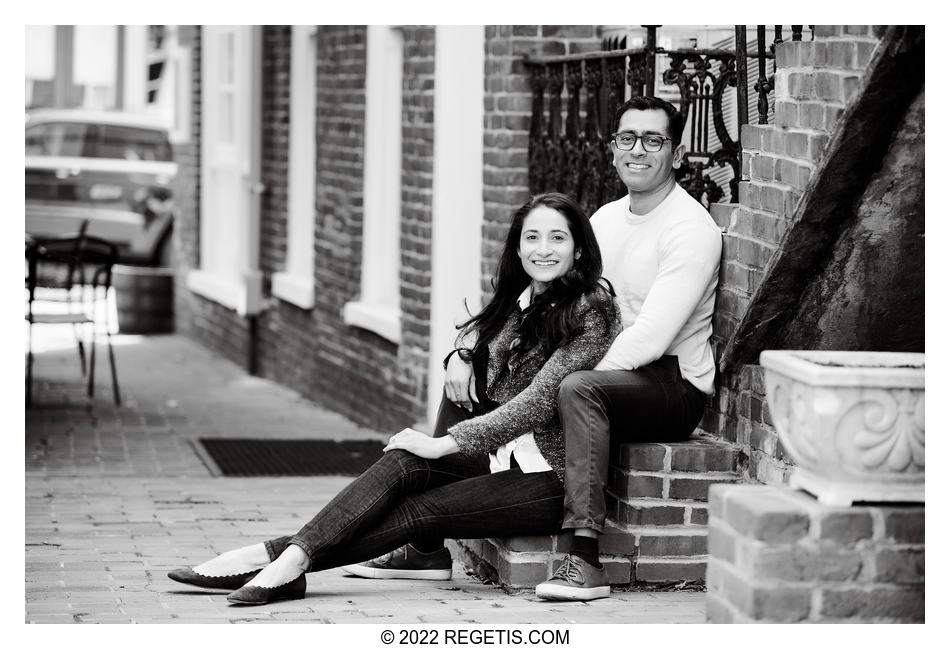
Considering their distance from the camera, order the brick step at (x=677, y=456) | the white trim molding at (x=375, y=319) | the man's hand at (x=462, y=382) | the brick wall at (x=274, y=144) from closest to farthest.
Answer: the brick step at (x=677, y=456) < the man's hand at (x=462, y=382) < the white trim molding at (x=375, y=319) < the brick wall at (x=274, y=144)

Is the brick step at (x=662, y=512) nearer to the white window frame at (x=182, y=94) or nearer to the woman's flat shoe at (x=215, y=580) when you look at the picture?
the woman's flat shoe at (x=215, y=580)

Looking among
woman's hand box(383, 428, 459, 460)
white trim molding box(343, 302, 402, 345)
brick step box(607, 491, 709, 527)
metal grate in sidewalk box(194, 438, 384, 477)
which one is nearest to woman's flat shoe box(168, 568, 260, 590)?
woman's hand box(383, 428, 459, 460)

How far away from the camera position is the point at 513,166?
24.0ft

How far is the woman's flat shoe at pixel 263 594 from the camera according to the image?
465 centimetres

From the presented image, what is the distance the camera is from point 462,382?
16.5 ft

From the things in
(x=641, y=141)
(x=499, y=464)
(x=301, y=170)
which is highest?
(x=301, y=170)

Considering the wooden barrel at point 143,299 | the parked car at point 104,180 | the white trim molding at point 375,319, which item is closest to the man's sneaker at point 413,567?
the white trim molding at point 375,319

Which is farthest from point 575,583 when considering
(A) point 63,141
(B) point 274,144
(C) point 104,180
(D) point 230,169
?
(A) point 63,141

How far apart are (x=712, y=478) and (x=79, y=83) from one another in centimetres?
2872

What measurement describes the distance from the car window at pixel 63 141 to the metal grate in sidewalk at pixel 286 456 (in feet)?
29.9

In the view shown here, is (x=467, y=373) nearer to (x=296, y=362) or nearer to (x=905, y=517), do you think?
(x=905, y=517)

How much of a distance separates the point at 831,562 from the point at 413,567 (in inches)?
71.5

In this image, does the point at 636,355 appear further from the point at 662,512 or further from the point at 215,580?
the point at 215,580

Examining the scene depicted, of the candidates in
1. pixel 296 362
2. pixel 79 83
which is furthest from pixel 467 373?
pixel 79 83
